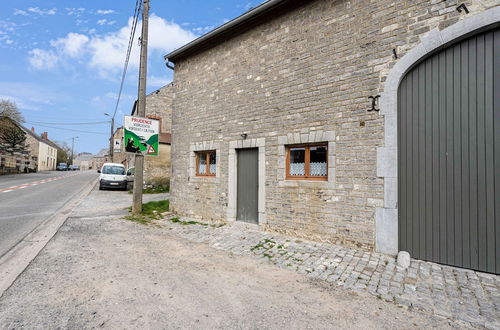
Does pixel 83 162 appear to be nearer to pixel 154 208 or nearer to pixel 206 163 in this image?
pixel 154 208

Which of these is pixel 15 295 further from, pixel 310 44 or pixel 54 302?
pixel 310 44

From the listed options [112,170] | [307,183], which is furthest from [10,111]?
[307,183]

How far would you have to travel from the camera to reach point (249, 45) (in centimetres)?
657

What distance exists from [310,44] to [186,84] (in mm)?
4394

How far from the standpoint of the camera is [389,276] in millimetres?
3631

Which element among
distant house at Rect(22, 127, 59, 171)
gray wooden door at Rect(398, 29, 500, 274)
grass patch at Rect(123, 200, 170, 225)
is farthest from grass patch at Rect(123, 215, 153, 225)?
distant house at Rect(22, 127, 59, 171)

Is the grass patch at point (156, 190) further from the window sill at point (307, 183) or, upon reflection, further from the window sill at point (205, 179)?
the window sill at point (307, 183)

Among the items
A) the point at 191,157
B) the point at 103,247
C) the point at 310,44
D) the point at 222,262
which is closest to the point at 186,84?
the point at 191,157

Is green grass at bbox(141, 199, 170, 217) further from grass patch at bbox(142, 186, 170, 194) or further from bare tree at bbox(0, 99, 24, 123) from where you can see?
bare tree at bbox(0, 99, 24, 123)

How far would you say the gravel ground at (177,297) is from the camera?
2.54 meters

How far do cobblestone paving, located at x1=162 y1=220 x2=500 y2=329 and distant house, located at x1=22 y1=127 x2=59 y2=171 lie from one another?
47274 millimetres

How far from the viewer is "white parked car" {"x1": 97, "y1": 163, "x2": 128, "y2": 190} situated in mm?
15836

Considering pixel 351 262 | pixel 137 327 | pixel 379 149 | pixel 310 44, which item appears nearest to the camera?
pixel 137 327

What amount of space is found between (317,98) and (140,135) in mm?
5726
